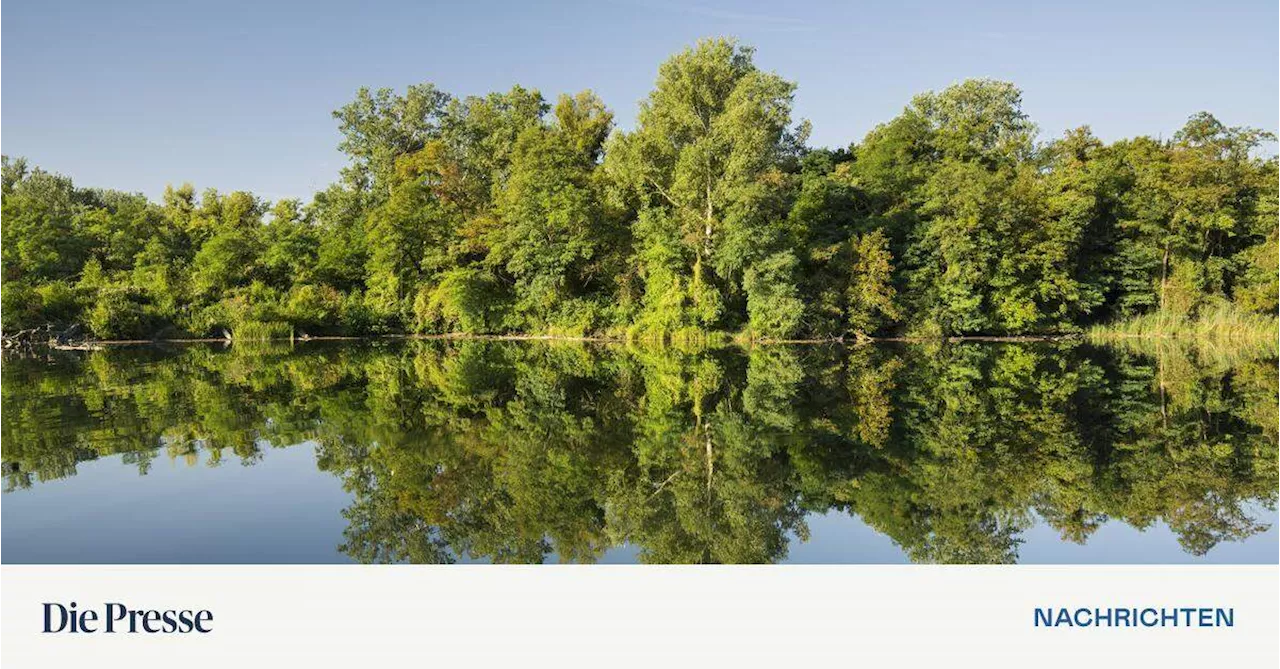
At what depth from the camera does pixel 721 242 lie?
31859mm

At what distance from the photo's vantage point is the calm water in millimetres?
5523

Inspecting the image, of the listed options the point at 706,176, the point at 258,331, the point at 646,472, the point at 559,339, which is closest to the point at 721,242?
the point at 706,176

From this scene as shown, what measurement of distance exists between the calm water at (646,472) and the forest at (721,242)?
17.7 meters

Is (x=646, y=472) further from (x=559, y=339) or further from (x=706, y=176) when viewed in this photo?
(x=559, y=339)

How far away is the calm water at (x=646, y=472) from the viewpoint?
5.52 m

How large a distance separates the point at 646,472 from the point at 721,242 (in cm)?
2502

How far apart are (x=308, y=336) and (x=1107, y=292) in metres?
37.6
